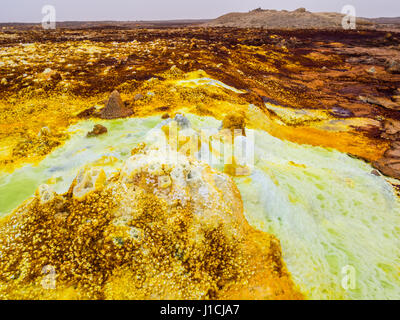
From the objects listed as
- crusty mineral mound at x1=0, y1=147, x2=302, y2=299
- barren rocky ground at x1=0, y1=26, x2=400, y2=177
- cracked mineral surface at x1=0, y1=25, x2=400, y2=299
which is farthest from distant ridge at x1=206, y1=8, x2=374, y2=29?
crusty mineral mound at x1=0, y1=147, x2=302, y2=299

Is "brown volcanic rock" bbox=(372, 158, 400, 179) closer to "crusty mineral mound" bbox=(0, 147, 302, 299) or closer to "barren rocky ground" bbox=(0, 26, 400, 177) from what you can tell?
"barren rocky ground" bbox=(0, 26, 400, 177)

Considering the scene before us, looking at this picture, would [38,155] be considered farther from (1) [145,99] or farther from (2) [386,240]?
(2) [386,240]

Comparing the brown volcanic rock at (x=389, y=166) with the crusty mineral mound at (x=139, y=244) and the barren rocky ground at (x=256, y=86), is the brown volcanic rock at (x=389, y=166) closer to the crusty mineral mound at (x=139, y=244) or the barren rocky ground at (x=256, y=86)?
the barren rocky ground at (x=256, y=86)

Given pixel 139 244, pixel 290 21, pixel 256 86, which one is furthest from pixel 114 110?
pixel 290 21

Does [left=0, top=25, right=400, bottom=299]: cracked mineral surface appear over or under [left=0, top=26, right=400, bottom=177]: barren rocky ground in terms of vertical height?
under

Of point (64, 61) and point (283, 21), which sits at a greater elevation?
point (283, 21)
